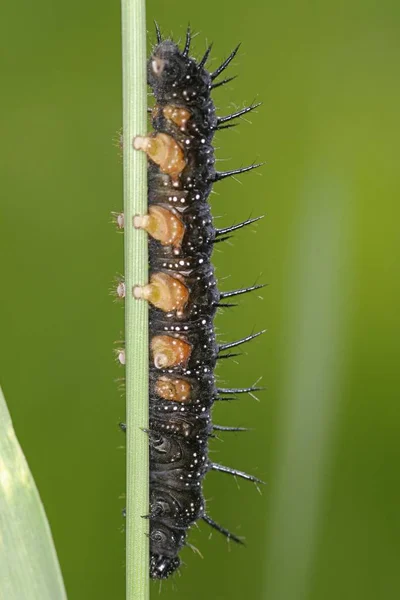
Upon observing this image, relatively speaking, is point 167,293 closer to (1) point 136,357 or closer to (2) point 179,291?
(2) point 179,291

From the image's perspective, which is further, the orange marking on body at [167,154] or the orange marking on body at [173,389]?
the orange marking on body at [173,389]

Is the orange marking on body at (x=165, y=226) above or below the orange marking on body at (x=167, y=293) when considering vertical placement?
above

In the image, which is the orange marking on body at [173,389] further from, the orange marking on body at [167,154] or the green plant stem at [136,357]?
the green plant stem at [136,357]

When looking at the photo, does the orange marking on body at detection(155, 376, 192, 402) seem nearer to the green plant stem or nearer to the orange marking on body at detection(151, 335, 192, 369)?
the orange marking on body at detection(151, 335, 192, 369)
